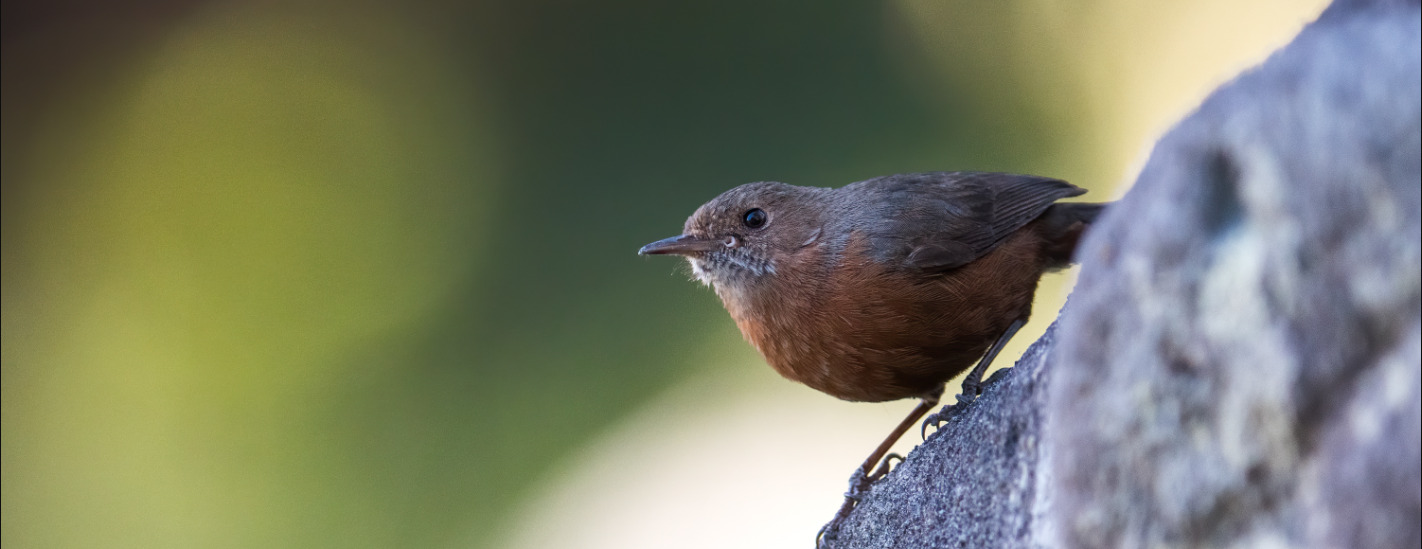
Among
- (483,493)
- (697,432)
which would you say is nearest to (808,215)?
(697,432)

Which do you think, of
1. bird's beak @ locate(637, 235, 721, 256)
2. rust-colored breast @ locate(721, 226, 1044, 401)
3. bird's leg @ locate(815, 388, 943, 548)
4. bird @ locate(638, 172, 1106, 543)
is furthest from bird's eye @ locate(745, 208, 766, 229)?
bird's leg @ locate(815, 388, 943, 548)

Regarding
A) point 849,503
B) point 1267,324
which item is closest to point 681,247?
point 849,503

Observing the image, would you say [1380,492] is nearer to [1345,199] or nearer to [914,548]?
[1345,199]

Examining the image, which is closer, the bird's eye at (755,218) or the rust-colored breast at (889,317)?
the rust-colored breast at (889,317)

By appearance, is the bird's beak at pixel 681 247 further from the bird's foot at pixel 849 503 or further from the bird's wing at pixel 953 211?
the bird's foot at pixel 849 503

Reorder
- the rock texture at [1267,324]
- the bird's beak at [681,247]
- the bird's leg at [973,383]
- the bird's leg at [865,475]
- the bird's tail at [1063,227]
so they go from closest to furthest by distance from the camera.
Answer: the rock texture at [1267,324] < the bird's leg at [973,383] < the bird's leg at [865,475] < the bird's tail at [1063,227] < the bird's beak at [681,247]

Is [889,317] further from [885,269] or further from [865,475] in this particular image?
[865,475]

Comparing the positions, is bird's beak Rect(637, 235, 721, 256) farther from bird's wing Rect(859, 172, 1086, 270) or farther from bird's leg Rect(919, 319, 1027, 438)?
bird's leg Rect(919, 319, 1027, 438)

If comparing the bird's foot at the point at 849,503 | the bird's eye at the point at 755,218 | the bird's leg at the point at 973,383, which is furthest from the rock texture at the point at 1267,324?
the bird's eye at the point at 755,218
